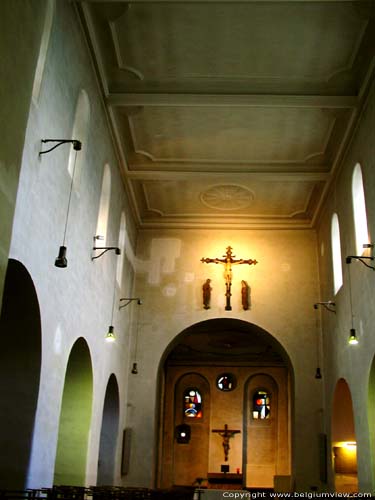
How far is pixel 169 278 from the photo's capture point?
17906 millimetres

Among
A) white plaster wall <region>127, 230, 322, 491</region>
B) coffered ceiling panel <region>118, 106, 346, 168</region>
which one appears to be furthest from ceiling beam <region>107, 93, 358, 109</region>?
white plaster wall <region>127, 230, 322, 491</region>

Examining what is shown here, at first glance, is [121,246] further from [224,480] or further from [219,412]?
[224,480]

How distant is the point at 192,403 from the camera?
2750 cm

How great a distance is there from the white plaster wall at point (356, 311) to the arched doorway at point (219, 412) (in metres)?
9.57

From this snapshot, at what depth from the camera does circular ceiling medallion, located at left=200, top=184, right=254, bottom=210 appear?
16734 millimetres

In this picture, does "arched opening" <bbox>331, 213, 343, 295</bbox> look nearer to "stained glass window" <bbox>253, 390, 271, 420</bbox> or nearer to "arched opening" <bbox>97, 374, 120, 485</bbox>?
"arched opening" <bbox>97, 374, 120, 485</bbox>

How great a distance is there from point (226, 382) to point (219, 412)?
1392mm

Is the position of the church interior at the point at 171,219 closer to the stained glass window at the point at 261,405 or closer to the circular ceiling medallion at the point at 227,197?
the circular ceiling medallion at the point at 227,197

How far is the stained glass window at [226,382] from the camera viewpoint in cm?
2755

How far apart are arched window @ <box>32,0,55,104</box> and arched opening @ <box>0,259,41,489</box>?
256 centimetres

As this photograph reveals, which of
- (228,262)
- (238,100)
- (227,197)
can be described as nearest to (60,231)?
(238,100)

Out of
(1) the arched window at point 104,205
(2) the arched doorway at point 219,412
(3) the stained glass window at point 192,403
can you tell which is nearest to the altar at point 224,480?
(2) the arched doorway at point 219,412

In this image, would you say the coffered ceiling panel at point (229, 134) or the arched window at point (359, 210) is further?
the coffered ceiling panel at point (229, 134)

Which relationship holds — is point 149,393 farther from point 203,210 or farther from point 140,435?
point 203,210
